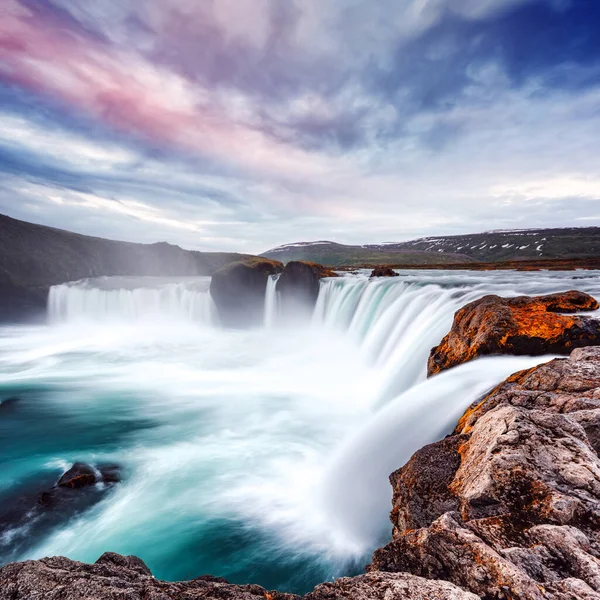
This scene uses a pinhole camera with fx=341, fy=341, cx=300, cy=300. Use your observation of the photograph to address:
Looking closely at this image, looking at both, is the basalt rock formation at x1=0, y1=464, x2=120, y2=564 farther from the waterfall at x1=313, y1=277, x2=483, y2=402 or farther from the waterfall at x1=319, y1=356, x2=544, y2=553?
the waterfall at x1=313, y1=277, x2=483, y2=402

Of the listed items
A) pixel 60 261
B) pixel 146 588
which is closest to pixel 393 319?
pixel 146 588

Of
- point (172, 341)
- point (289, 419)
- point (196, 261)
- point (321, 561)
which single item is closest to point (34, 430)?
point (289, 419)

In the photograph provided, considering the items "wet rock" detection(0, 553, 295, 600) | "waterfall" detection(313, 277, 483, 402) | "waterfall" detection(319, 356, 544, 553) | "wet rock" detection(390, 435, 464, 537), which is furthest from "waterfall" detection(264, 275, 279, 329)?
"wet rock" detection(0, 553, 295, 600)

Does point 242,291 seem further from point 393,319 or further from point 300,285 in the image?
point 393,319

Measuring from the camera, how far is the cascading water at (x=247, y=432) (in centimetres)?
723

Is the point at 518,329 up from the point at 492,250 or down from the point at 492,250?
down

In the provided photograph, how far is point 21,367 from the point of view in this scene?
74.6 feet

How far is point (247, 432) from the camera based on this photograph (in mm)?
13445

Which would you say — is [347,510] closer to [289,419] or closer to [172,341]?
[289,419]

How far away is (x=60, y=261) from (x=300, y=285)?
41432 millimetres

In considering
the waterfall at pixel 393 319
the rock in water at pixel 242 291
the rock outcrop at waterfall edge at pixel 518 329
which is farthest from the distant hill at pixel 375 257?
the rock outcrop at waterfall edge at pixel 518 329

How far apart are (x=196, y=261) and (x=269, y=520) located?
6867 centimetres

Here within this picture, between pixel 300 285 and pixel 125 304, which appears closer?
pixel 300 285

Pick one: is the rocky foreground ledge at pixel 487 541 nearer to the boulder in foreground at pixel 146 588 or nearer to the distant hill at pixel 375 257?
the boulder in foreground at pixel 146 588
